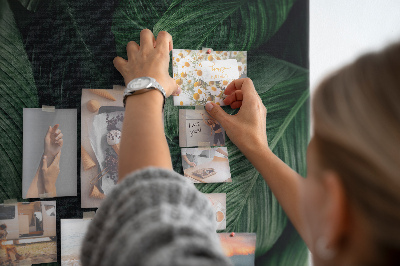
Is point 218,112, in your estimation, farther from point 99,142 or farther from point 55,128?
point 55,128

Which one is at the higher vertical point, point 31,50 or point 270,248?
point 31,50

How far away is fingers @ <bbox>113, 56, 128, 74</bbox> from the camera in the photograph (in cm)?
88

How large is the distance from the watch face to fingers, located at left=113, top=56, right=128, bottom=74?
6.8 inches

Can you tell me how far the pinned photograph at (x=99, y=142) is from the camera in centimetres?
88

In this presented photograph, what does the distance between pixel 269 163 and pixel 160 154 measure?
0.41m

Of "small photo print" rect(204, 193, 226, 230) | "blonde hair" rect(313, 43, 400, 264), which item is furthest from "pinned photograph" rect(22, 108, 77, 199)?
"blonde hair" rect(313, 43, 400, 264)

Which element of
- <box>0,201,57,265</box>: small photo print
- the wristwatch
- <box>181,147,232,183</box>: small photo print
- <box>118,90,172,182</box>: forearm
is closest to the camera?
<box>118,90,172,182</box>: forearm

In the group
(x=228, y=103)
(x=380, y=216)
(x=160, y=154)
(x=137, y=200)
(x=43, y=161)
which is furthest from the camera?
(x=228, y=103)

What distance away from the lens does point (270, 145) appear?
0.99 m

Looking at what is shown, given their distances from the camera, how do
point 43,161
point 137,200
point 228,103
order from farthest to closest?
point 228,103, point 43,161, point 137,200

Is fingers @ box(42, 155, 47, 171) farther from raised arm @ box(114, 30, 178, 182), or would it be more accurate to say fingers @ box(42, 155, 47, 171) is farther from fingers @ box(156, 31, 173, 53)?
fingers @ box(156, 31, 173, 53)

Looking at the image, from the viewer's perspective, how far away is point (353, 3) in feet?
3.46

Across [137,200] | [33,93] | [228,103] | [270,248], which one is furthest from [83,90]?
[270,248]

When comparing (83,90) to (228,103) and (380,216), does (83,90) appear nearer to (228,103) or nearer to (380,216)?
(228,103)
